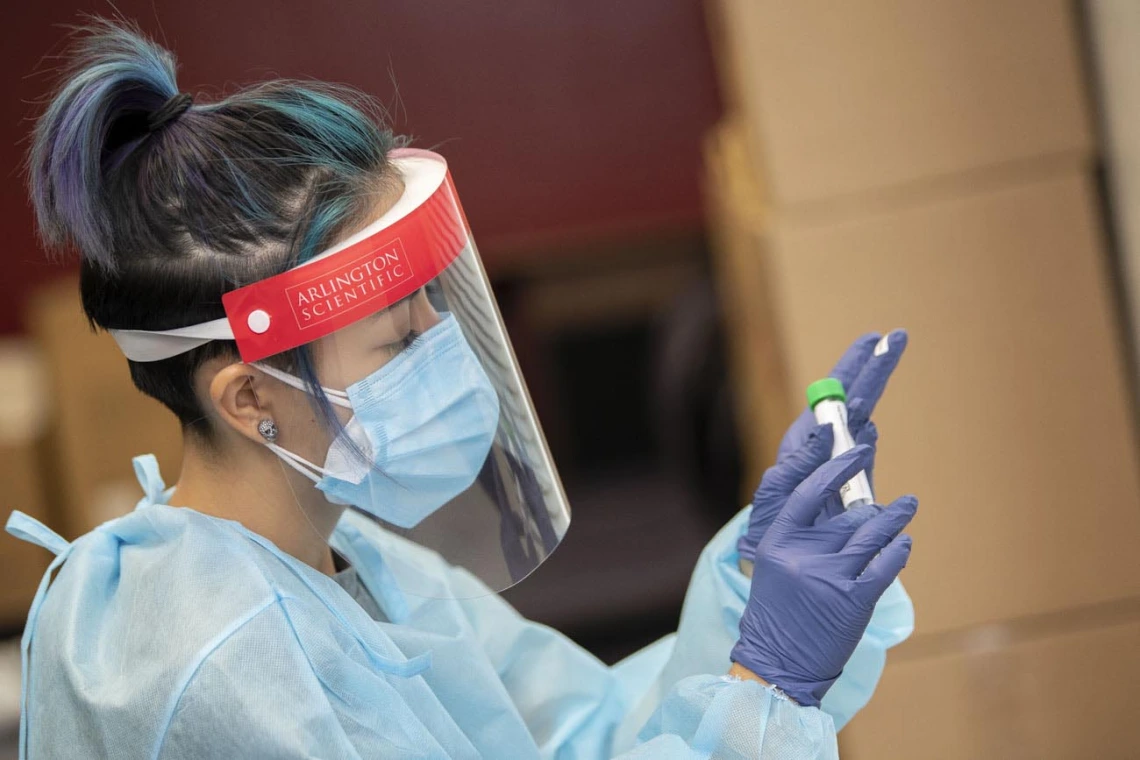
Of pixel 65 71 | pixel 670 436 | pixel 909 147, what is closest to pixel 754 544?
pixel 909 147

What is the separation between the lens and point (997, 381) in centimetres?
162

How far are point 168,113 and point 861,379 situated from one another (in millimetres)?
876

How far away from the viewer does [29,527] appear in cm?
122

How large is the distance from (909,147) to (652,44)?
2.04 m

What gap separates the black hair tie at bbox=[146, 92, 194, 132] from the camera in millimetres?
1126

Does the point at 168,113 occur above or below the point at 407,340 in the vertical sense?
above

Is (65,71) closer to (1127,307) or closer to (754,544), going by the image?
(754,544)

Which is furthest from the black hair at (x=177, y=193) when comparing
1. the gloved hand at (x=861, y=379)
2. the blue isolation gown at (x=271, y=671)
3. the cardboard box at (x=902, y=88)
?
the cardboard box at (x=902, y=88)

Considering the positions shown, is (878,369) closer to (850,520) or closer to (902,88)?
(850,520)

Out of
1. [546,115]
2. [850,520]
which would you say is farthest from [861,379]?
[546,115]

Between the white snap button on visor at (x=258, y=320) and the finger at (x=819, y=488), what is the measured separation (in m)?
0.57

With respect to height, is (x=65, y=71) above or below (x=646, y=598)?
above

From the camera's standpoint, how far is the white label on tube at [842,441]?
1167 mm

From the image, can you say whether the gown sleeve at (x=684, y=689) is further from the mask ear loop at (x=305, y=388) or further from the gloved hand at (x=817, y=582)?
the mask ear loop at (x=305, y=388)
